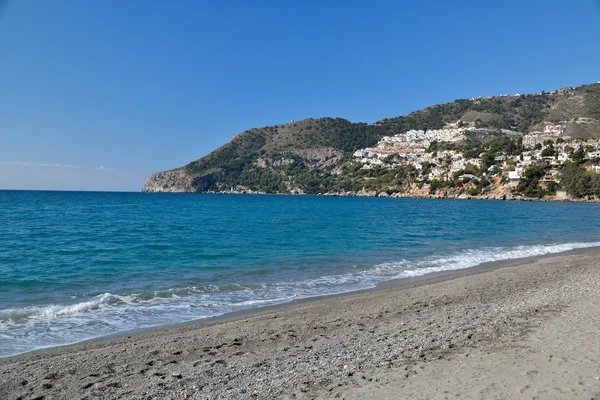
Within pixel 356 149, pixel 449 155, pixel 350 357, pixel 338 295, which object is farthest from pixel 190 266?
pixel 356 149

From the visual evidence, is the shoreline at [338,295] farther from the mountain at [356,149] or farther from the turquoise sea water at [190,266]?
the mountain at [356,149]

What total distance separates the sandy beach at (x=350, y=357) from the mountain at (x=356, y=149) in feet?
376

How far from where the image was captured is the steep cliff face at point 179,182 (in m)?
Answer: 169

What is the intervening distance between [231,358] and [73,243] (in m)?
19.4

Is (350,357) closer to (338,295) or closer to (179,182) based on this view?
(338,295)

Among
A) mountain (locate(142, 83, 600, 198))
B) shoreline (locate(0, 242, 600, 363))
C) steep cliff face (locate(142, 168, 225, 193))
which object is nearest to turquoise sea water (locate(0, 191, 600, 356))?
shoreline (locate(0, 242, 600, 363))

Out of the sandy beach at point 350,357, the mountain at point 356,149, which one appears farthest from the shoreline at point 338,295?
the mountain at point 356,149

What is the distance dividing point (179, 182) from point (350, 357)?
588 ft

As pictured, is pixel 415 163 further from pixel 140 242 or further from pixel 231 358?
pixel 231 358

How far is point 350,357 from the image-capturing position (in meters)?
6.44

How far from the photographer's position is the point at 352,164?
530ft

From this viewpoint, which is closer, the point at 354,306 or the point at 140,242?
the point at 354,306

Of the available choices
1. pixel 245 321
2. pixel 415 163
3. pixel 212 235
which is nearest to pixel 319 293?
pixel 245 321

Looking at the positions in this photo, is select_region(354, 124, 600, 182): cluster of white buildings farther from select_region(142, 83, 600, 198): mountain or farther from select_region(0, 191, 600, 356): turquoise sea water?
select_region(0, 191, 600, 356): turquoise sea water
